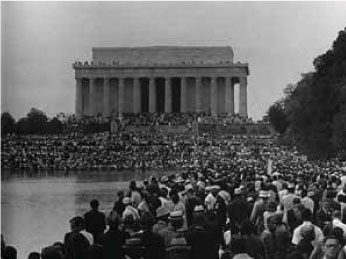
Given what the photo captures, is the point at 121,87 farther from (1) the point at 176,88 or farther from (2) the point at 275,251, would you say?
(2) the point at 275,251

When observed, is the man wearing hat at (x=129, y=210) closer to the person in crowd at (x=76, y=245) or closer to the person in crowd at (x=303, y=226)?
the person in crowd at (x=76, y=245)

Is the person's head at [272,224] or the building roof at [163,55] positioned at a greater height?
the building roof at [163,55]

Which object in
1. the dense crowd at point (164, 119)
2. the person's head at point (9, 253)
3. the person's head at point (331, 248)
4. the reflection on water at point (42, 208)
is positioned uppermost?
the dense crowd at point (164, 119)

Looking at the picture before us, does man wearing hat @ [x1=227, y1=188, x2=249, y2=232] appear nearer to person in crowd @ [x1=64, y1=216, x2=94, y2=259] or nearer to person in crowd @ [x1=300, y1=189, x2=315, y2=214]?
person in crowd @ [x1=300, y1=189, x2=315, y2=214]

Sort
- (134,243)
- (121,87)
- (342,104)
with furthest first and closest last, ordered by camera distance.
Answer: (121,87) < (342,104) < (134,243)

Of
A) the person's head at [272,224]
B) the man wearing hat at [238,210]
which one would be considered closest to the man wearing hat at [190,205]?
the man wearing hat at [238,210]

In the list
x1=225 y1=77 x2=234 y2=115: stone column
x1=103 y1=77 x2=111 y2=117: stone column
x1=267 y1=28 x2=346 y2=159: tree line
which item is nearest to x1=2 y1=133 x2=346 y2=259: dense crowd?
x1=267 y1=28 x2=346 y2=159: tree line

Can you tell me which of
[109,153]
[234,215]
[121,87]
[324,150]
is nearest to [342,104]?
[324,150]
